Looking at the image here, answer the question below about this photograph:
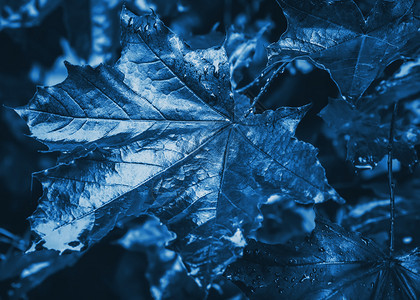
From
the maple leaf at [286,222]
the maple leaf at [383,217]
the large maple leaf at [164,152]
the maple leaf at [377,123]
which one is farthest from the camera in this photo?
the maple leaf at [286,222]

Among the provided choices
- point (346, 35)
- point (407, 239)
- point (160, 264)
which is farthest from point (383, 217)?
point (160, 264)

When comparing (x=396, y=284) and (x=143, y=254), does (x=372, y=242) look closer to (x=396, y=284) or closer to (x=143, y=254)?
(x=396, y=284)

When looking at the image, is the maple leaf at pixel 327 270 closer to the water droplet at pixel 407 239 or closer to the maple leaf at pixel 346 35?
the water droplet at pixel 407 239

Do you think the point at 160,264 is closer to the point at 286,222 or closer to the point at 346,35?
the point at 286,222

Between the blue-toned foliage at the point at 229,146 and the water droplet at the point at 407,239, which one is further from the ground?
the blue-toned foliage at the point at 229,146

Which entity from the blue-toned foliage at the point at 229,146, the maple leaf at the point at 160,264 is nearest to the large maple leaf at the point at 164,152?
the blue-toned foliage at the point at 229,146

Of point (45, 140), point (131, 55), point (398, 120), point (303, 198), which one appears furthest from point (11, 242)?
point (398, 120)

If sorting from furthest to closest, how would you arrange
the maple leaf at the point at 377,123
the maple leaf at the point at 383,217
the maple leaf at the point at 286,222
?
the maple leaf at the point at 286,222, the maple leaf at the point at 383,217, the maple leaf at the point at 377,123
